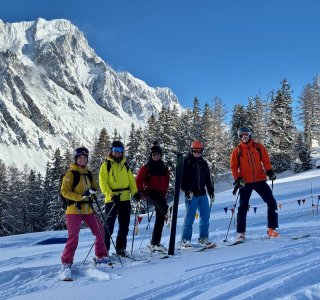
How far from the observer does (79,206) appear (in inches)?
264

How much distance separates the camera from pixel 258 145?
8.52 meters

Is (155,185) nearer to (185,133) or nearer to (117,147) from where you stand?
(117,147)

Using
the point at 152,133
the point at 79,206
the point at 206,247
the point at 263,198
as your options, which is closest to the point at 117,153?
Result: the point at 79,206

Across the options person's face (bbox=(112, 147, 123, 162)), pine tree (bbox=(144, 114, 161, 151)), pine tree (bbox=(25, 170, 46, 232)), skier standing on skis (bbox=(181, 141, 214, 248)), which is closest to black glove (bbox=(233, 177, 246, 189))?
skier standing on skis (bbox=(181, 141, 214, 248))

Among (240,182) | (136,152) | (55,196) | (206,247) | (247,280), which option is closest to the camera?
(247,280)

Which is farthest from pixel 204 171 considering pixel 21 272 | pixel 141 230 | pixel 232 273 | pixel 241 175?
pixel 141 230

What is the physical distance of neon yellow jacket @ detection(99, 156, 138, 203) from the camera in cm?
763

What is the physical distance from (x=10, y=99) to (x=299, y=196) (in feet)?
612

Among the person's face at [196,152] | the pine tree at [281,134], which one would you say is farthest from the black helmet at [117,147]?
the pine tree at [281,134]

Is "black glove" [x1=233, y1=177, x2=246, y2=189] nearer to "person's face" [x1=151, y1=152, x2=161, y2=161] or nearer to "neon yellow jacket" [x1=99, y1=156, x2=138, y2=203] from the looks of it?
"person's face" [x1=151, y1=152, x2=161, y2=161]

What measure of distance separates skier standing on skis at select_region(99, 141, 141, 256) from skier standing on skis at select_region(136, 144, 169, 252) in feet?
1.43

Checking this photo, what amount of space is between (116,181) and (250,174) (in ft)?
9.40

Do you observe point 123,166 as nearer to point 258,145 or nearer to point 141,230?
point 258,145

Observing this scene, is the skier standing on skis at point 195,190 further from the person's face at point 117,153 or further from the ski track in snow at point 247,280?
the ski track in snow at point 247,280
